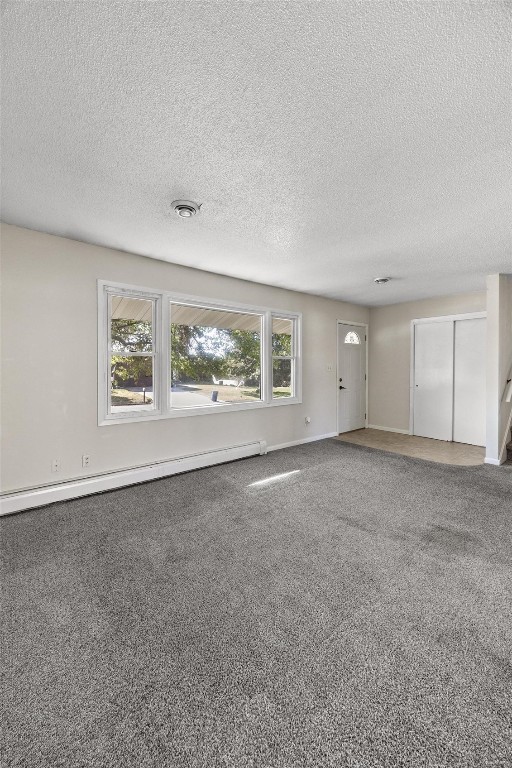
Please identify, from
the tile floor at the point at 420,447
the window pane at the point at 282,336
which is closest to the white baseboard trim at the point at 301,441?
the tile floor at the point at 420,447

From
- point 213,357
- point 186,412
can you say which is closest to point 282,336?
point 213,357

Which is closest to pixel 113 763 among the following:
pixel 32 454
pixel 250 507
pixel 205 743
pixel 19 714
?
pixel 205 743

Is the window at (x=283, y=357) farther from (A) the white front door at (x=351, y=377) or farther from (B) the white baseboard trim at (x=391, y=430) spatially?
(B) the white baseboard trim at (x=391, y=430)

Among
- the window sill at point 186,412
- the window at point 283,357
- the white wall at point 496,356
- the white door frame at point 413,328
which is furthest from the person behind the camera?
the white door frame at point 413,328

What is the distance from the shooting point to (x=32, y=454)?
10.0 ft

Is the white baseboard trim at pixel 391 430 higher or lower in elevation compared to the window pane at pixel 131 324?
lower

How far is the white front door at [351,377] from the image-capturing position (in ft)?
20.6

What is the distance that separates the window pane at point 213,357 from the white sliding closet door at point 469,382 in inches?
137

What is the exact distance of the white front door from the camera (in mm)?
6289

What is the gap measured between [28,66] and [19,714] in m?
2.58

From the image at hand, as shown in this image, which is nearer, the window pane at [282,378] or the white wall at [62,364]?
the white wall at [62,364]

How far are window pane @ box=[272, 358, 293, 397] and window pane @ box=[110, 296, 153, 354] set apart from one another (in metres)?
2.08

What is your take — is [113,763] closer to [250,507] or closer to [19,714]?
[19,714]

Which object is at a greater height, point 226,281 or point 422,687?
point 226,281
